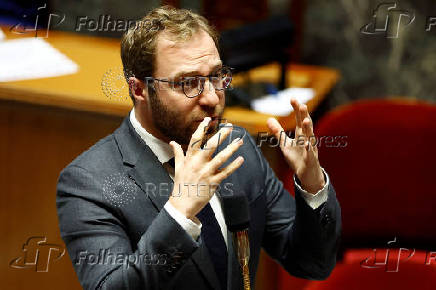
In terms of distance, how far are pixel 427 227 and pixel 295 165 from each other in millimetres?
1145

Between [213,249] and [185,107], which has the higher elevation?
[185,107]

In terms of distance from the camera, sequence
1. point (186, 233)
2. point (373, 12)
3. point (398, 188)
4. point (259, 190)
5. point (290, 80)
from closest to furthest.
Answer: point (186, 233) < point (259, 190) < point (398, 188) < point (290, 80) < point (373, 12)

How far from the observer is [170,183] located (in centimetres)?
137

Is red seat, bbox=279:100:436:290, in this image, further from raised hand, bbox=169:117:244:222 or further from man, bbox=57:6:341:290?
raised hand, bbox=169:117:244:222

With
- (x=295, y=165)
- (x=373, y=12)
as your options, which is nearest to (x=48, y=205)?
(x=295, y=165)

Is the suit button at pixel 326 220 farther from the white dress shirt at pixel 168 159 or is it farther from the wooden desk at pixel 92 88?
the wooden desk at pixel 92 88

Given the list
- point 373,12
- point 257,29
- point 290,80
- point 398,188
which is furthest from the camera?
point 373,12

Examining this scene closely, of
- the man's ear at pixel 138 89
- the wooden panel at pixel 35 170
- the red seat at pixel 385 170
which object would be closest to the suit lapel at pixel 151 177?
the man's ear at pixel 138 89

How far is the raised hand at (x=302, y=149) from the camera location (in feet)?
4.19

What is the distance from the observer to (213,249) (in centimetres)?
140

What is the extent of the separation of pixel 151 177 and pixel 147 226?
102 mm

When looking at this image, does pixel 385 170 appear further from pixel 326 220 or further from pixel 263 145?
pixel 326 220

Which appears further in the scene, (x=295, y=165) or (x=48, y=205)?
(x=48, y=205)

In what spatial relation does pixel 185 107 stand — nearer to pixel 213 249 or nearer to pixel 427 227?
pixel 213 249
